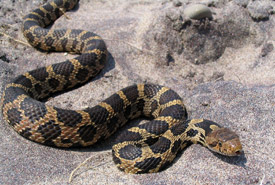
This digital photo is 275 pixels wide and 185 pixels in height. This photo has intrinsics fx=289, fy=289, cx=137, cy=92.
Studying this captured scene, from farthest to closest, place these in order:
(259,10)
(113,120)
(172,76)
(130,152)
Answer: (259,10) → (172,76) → (113,120) → (130,152)

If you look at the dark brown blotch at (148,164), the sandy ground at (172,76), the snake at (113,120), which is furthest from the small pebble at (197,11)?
the dark brown blotch at (148,164)

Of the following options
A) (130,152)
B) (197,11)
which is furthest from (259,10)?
(130,152)

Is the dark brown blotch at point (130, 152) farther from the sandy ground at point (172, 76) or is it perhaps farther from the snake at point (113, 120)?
the sandy ground at point (172, 76)

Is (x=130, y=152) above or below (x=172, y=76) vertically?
above

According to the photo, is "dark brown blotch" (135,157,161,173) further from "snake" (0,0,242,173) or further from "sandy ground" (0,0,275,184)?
"sandy ground" (0,0,275,184)

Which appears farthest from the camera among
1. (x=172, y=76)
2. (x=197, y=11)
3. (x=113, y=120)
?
(x=197, y=11)

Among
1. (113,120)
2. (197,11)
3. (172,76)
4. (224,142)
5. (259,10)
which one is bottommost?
(172,76)

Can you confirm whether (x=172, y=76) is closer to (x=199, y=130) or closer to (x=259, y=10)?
(x=199, y=130)

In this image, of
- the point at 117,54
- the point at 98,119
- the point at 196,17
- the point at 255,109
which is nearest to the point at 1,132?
the point at 98,119
